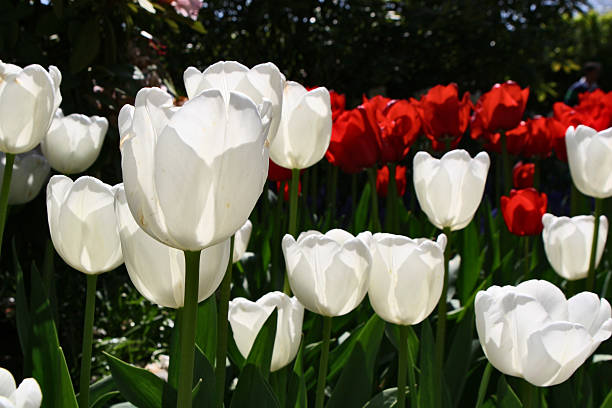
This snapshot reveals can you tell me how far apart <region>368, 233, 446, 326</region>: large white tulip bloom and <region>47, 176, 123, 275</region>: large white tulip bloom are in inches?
16.0

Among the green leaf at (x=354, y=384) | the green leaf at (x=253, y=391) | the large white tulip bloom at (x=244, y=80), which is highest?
the large white tulip bloom at (x=244, y=80)

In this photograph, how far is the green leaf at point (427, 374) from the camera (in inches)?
44.4

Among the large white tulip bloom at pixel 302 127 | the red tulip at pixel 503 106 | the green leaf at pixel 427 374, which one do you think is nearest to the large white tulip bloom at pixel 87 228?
the large white tulip bloom at pixel 302 127

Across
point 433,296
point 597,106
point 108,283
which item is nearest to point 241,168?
point 433,296

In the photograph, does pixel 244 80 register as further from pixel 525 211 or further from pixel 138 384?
pixel 525 211

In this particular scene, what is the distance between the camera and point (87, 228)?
3.53ft

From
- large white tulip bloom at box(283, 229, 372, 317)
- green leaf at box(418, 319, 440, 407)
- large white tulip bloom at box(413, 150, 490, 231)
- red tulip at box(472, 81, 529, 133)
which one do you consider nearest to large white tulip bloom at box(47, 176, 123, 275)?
large white tulip bloom at box(283, 229, 372, 317)

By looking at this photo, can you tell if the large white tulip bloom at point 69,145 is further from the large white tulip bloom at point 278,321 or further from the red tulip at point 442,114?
the red tulip at point 442,114

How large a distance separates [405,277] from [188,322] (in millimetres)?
447

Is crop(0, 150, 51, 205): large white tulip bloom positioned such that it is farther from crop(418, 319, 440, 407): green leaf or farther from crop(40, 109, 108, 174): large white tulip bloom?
crop(418, 319, 440, 407): green leaf

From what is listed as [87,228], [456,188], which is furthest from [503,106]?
[87,228]

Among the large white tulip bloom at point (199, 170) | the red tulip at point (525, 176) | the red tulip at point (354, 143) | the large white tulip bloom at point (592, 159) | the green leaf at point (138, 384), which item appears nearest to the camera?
the large white tulip bloom at point (199, 170)

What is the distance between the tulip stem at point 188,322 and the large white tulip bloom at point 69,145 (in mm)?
1134

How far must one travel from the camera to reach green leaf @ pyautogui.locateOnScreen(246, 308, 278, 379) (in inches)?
45.8
